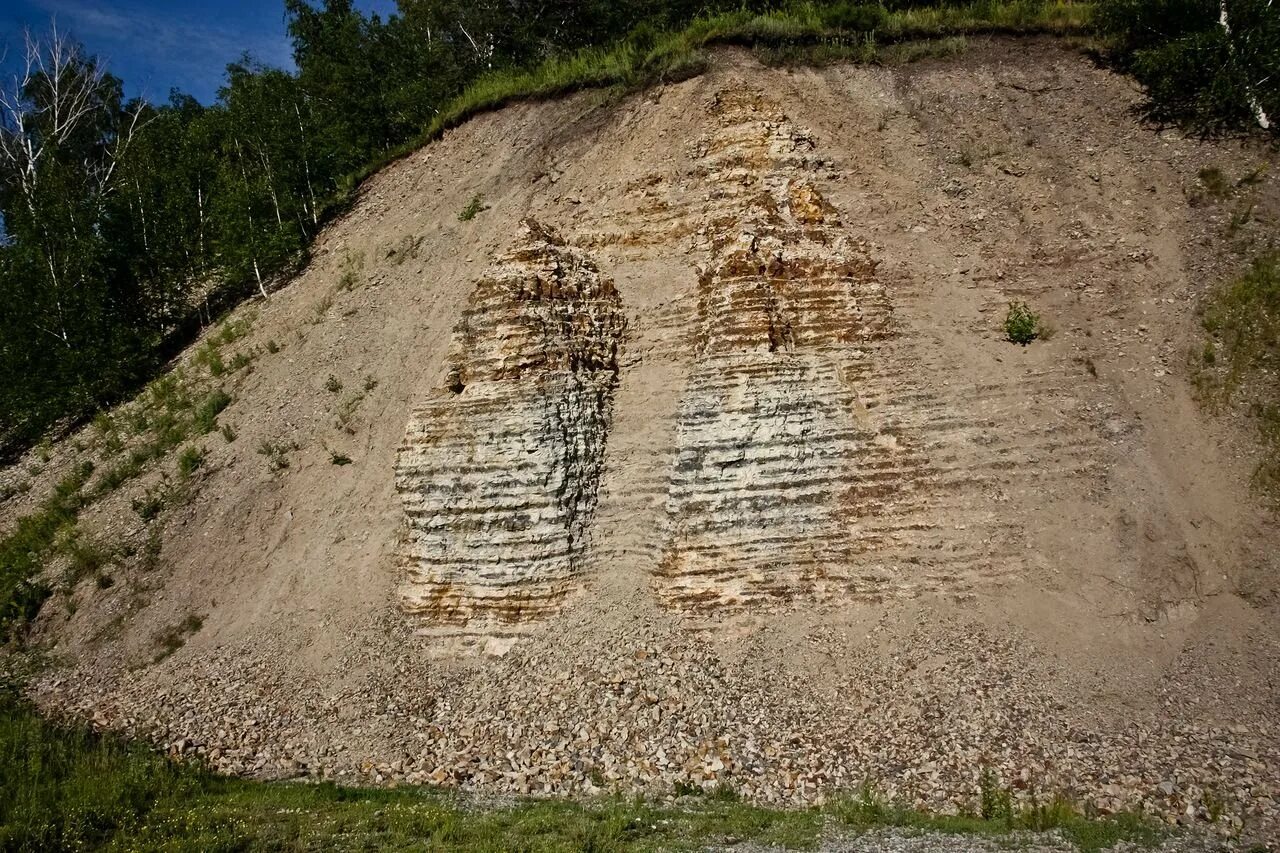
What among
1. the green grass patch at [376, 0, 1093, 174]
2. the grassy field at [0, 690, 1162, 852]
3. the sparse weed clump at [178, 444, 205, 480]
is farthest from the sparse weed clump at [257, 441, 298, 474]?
the green grass patch at [376, 0, 1093, 174]

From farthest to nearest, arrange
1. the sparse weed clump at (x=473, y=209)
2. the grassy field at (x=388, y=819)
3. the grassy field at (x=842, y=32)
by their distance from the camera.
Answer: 1. the sparse weed clump at (x=473, y=209)
2. the grassy field at (x=842, y=32)
3. the grassy field at (x=388, y=819)

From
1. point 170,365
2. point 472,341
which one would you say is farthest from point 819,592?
point 170,365

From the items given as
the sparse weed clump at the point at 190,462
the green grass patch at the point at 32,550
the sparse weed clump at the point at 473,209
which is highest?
the sparse weed clump at the point at 473,209

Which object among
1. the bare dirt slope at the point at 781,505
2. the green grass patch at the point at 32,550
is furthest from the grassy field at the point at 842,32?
the green grass patch at the point at 32,550

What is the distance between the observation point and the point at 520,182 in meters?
16.4

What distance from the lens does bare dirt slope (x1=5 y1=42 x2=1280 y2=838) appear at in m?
9.24

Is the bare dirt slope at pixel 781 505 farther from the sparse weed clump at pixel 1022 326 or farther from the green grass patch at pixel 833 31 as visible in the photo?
Result: the green grass patch at pixel 833 31

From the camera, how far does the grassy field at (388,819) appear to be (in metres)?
7.34

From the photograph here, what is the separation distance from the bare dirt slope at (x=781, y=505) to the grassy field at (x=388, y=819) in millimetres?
513

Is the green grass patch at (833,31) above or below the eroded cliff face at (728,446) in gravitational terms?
above

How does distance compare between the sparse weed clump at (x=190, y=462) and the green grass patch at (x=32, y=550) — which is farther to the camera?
the sparse weed clump at (x=190, y=462)

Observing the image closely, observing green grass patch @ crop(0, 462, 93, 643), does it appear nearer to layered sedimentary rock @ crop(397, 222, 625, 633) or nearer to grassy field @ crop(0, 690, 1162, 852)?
grassy field @ crop(0, 690, 1162, 852)

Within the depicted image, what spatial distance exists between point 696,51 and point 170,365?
48.6 ft

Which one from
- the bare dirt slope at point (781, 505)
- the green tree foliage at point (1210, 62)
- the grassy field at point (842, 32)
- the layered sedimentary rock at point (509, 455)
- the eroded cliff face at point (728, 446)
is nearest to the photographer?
the bare dirt slope at point (781, 505)
